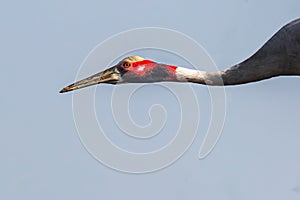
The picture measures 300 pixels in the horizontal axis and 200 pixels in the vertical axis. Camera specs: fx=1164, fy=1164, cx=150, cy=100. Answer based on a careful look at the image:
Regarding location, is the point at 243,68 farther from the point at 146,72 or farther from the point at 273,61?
the point at 146,72

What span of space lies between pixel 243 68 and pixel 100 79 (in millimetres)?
2176

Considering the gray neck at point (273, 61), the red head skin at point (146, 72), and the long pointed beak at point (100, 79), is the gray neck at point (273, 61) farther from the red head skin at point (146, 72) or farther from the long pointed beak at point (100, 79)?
the long pointed beak at point (100, 79)

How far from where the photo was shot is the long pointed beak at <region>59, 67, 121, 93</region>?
1616cm

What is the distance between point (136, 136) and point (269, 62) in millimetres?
2194

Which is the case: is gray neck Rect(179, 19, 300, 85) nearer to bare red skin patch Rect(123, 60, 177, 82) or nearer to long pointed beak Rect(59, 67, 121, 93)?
bare red skin patch Rect(123, 60, 177, 82)

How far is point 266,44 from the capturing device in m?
15.1

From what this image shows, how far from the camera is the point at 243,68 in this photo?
15.2 m

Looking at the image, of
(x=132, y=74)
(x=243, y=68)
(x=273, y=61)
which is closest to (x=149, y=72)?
(x=132, y=74)

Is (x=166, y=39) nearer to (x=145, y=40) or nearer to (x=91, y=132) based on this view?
(x=145, y=40)

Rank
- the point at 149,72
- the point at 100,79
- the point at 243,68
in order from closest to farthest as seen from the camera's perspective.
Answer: the point at 243,68 < the point at 149,72 < the point at 100,79

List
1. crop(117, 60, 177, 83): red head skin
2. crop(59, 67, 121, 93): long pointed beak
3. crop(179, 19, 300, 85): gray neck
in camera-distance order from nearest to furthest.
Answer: crop(179, 19, 300, 85): gray neck, crop(117, 60, 177, 83): red head skin, crop(59, 67, 121, 93): long pointed beak

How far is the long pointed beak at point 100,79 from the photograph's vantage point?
16156 mm

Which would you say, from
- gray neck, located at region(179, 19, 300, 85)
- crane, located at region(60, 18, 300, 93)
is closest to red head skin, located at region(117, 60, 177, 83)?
crane, located at region(60, 18, 300, 93)

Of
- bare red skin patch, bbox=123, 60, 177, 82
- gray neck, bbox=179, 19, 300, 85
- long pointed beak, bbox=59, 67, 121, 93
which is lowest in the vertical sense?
gray neck, bbox=179, 19, 300, 85
